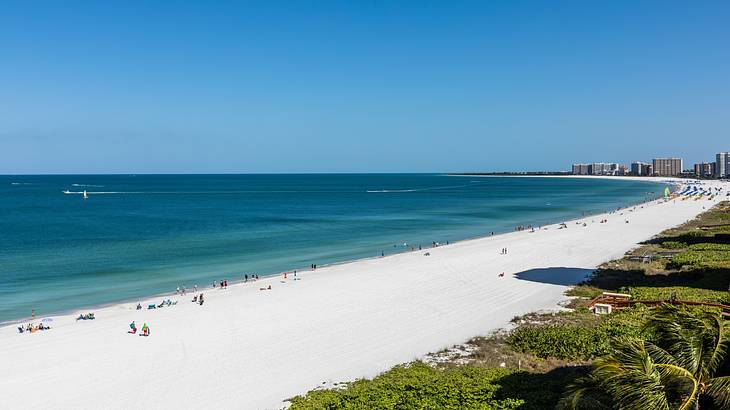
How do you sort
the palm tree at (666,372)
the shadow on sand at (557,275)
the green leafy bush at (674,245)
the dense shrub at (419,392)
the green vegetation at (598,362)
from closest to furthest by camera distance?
the palm tree at (666,372) → the green vegetation at (598,362) → the dense shrub at (419,392) → the shadow on sand at (557,275) → the green leafy bush at (674,245)

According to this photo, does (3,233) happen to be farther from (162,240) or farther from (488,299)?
(488,299)

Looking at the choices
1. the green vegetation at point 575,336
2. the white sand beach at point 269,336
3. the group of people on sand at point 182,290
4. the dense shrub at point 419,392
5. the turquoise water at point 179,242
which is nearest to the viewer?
the dense shrub at point 419,392

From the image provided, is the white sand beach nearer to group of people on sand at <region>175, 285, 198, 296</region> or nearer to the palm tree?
group of people on sand at <region>175, 285, 198, 296</region>

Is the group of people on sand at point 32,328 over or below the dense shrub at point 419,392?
below

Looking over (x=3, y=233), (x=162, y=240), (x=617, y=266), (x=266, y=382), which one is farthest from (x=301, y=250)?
(x=3, y=233)

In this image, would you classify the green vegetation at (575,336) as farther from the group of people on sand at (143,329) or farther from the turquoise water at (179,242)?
the turquoise water at (179,242)

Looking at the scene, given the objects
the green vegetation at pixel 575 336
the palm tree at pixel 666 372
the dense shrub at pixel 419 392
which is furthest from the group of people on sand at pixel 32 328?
the palm tree at pixel 666 372

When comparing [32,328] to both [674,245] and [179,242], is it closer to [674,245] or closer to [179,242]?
[179,242]
